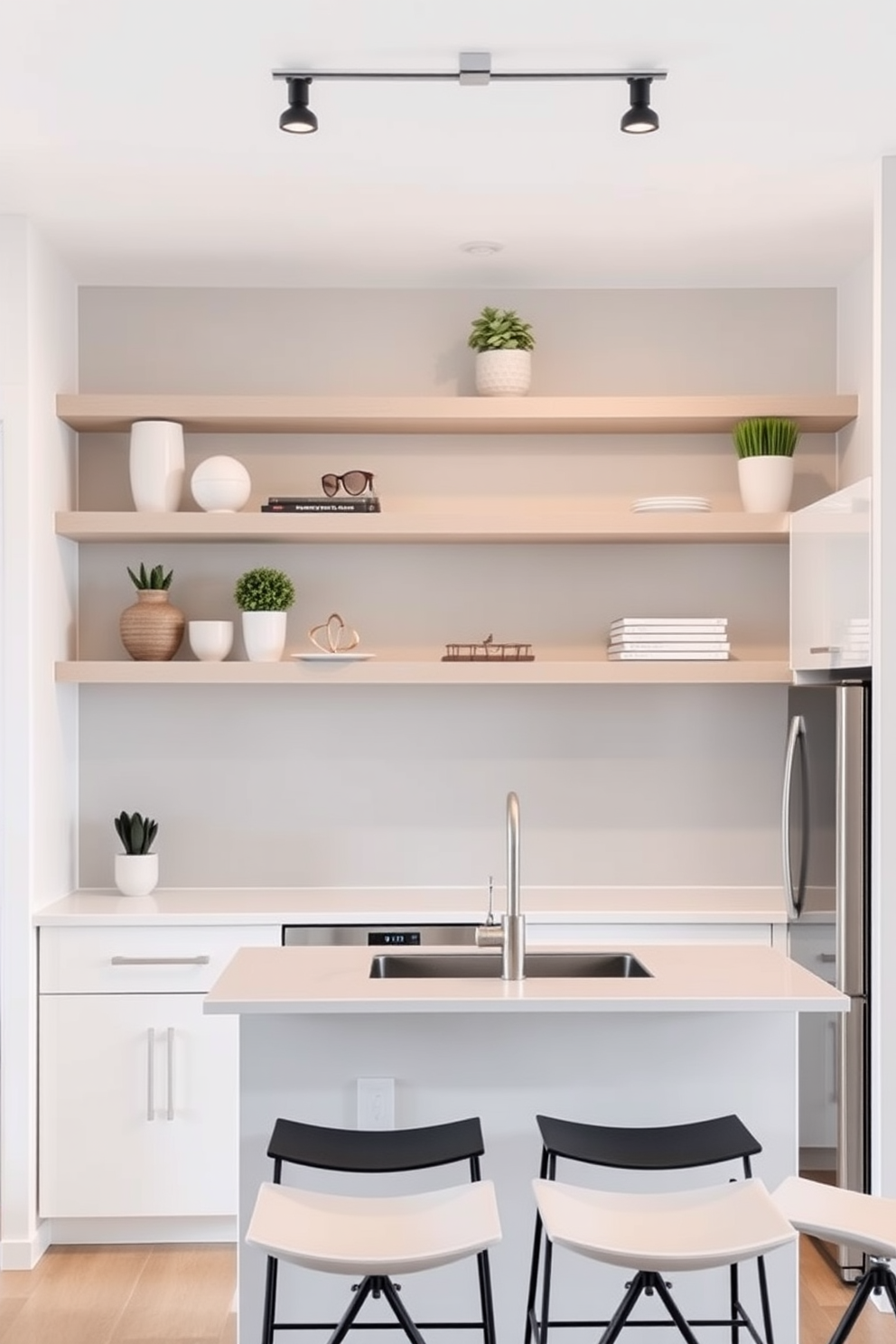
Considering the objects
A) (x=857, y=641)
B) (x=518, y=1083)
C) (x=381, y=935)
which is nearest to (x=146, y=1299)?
(x=381, y=935)

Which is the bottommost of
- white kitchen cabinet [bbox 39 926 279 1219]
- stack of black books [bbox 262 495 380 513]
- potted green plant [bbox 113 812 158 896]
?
white kitchen cabinet [bbox 39 926 279 1219]

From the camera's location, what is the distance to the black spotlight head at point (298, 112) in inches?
112

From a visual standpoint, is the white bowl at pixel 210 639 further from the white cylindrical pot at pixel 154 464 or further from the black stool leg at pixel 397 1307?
the black stool leg at pixel 397 1307

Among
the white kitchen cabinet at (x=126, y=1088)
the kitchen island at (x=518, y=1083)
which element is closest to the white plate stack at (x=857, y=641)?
the kitchen island at (x=518, y=1083)

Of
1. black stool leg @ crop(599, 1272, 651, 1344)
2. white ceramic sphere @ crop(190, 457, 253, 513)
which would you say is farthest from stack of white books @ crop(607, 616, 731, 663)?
black stool leg @ crop(599, 1272, 651, 1344)

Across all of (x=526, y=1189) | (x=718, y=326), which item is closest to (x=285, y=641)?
(x=718, y=326)

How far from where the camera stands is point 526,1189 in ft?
8.86

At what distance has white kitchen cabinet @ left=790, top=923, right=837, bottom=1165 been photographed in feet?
11.2

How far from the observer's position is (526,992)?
103 inches

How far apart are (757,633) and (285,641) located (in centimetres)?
153

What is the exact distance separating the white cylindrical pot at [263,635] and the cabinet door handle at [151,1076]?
44.9 inches

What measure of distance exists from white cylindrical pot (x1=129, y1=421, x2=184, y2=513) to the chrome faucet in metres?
1.90

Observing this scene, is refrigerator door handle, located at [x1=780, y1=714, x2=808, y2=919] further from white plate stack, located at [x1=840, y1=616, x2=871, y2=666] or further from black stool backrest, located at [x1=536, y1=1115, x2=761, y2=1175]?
black stool backrest, located at [x1=536, y1=1115, x2=761, y2=1175]

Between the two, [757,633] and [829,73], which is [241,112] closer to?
[829,73]
